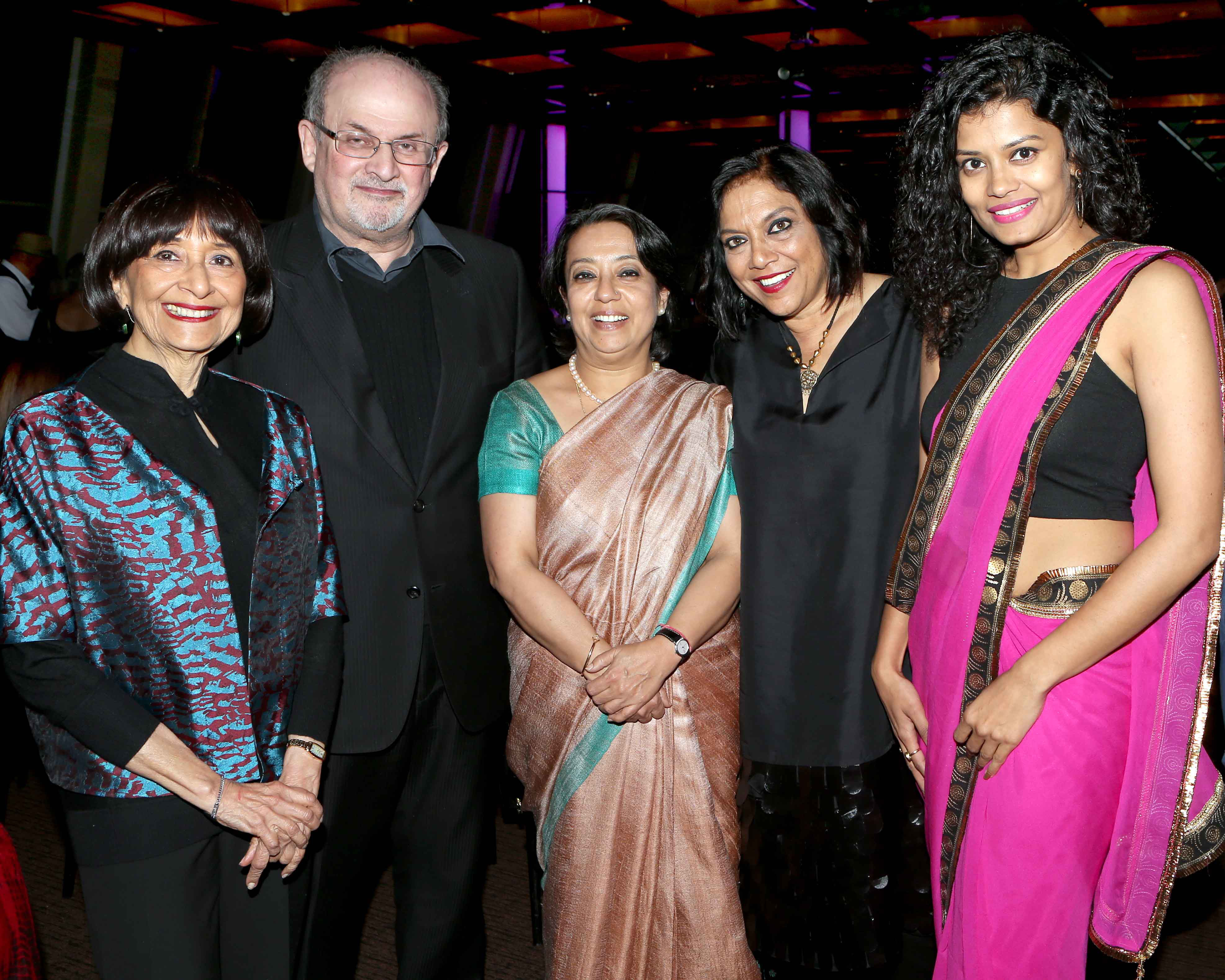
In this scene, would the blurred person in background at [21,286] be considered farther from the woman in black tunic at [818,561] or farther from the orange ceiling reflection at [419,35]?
the woman in black tunic at [818,561]

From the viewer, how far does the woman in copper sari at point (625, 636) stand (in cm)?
197

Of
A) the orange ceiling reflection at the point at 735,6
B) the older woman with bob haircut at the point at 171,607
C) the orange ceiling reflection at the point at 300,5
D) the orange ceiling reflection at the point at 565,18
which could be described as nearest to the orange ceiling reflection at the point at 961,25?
the orange ceiling reflection at the point at 735,6

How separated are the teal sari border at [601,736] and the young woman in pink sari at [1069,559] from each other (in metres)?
0.48

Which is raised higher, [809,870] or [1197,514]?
[1197,514]

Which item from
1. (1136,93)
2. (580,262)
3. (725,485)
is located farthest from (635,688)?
(1136,93)

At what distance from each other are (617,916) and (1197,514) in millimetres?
1264

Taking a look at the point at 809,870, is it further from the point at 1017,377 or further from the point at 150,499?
the point at 150,499

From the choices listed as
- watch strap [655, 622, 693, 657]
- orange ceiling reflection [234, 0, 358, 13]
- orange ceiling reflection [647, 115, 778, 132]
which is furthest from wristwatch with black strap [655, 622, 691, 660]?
orange ceiling reflection [647, 115, 778, 132]

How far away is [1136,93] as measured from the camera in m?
10.3

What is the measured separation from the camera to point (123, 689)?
57.0 inches

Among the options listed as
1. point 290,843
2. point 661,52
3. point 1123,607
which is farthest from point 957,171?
point 661,52

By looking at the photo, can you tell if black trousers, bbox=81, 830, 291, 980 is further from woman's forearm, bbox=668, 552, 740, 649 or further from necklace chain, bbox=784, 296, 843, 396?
necklace chain, bbox=784, 296, 843, 396

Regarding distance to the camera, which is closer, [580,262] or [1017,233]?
[1017,233]

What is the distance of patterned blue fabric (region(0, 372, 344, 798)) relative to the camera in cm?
139
